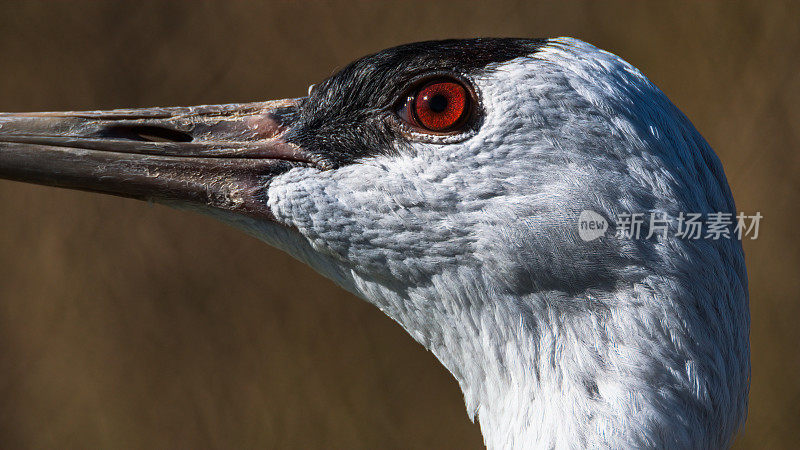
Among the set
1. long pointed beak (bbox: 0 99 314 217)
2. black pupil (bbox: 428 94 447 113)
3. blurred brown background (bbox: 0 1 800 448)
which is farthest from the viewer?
blurred brown background (bbox: 0 1 800 448)

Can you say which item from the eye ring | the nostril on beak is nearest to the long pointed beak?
the nostril on beak

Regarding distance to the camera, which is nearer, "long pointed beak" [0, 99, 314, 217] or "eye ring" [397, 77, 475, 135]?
"eye ring" [397, 77, 475, 135]

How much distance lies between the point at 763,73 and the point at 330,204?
3140 millimetres

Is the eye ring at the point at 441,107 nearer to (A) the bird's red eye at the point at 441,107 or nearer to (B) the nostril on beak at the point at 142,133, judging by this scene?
(A) the bird's red eye at the point at 441,107

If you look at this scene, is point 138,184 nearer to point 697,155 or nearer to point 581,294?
point 581,294

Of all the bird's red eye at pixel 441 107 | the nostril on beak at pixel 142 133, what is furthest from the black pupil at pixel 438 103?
the nostril on beak at pixel 142 133

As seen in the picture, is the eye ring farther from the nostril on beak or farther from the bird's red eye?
the nostril on beak

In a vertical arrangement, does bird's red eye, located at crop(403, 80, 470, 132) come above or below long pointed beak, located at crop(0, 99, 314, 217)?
below

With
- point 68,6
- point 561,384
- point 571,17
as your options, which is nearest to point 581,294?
point 561,384

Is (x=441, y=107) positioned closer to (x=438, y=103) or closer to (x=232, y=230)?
(x=438, y=103)

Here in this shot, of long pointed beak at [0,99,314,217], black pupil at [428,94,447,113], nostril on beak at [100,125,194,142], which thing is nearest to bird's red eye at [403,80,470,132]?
black pupil at [428,94,447,113]

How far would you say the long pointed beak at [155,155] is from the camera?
1.85 meters

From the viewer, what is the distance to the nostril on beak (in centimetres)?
193

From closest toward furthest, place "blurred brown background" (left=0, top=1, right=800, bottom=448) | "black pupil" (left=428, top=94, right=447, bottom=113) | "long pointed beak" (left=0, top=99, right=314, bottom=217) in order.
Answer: "black pupil" (left=428, top=94, right=447, bottom=113) → "long pointed beak" (left=0, top=99, right=314, bottom=217) → "blurred brown background" (left=0, top=1, right=800, bottom=448)
